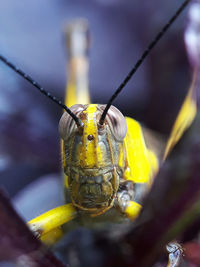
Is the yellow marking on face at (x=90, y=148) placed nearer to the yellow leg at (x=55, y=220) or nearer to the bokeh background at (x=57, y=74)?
the yellow leg at (x=55, y=220)

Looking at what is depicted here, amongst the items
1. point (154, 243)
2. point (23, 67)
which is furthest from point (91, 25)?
point (154, 243)

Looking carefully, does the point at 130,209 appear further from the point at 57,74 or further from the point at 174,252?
the point at 57,74

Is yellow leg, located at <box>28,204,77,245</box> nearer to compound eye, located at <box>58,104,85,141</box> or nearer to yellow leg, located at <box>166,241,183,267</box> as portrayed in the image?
compound eye, located at <box>58,104,85,141</box>

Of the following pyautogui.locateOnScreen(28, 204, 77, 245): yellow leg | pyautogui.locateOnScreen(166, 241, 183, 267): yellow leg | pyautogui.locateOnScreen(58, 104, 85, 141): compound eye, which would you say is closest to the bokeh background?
pyautogui.locateOnScreen(28, 204, 77, 245): yellow leg

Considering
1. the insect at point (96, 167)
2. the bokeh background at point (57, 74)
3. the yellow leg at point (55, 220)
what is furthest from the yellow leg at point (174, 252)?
the bokeh background at point (57, 74)

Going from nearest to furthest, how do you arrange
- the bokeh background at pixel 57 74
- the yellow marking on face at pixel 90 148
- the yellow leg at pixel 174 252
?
the yellow leg at pixel 174 252 → the yellow marking on face at pixel 90 148 → the bokeh background at pixel 57 74

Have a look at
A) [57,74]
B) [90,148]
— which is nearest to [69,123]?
[90,148]
